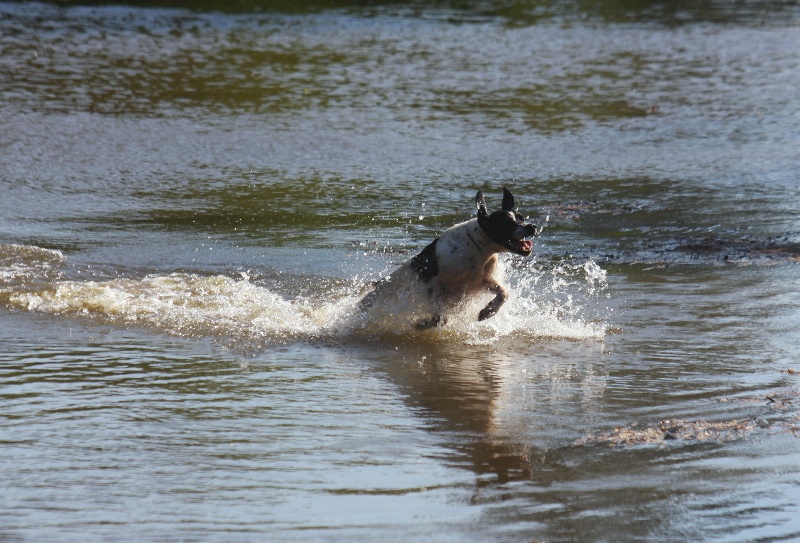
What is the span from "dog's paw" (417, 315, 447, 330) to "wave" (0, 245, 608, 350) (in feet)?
0.16

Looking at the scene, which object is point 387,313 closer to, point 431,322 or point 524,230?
point 431,322

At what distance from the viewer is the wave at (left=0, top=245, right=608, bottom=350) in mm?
8359

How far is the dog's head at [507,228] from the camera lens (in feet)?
27.0

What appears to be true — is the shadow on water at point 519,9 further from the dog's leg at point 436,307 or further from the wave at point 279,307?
the dog's leg at point 436,307

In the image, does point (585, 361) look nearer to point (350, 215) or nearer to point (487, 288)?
point (487, 288)

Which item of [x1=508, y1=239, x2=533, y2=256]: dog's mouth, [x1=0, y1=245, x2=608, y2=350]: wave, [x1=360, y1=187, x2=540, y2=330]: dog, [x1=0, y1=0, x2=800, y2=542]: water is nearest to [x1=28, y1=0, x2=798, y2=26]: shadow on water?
[x1=0, y1=0, x2=800, y2=542]: water

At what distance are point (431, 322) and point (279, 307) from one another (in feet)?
3.81

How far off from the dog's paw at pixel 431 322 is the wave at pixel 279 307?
50 mm

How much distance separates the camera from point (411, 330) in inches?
336

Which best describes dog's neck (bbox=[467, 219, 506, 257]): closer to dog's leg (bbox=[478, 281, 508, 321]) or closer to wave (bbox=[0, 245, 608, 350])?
dog's leg (bbox=[478, 281, 508, 321])

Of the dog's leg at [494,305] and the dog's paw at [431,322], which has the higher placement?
the dog's leg at [494,305]

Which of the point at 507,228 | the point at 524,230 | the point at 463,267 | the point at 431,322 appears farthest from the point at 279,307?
the point at 524,230

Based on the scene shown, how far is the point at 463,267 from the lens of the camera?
8.55 metres

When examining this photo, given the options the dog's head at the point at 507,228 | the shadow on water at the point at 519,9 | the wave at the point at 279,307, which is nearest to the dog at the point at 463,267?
the dog's head at the point at 507,228
